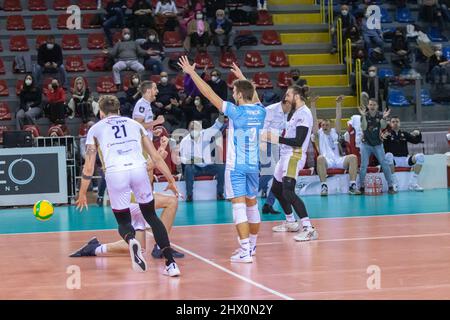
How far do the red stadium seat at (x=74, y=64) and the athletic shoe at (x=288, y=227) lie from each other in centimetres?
1232

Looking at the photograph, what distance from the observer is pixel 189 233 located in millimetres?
13422

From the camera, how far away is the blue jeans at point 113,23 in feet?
81.9

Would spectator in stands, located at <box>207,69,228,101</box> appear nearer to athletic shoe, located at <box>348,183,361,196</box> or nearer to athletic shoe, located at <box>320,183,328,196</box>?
athletic shoe, located at <box>320,183,328,196</box>

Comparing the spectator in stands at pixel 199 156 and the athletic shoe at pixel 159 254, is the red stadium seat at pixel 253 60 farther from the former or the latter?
the athletic shoe at pixel 159 254

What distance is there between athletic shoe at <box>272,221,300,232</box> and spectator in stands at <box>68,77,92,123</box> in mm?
9660

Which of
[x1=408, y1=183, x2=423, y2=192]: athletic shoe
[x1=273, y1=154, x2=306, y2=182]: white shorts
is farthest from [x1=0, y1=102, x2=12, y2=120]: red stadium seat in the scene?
[x1=273, y1=154, x2=306, y2=182]: white shorts

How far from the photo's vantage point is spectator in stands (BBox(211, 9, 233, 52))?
25.3 metres

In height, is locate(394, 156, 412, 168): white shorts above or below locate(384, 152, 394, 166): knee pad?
below

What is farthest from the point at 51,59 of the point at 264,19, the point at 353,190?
the point at 353,190

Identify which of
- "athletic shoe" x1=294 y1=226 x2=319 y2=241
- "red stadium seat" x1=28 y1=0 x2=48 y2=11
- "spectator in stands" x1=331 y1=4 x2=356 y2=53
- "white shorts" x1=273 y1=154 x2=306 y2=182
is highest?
"red stadium seat" x1=28 y1=0 x2=48 y2=11

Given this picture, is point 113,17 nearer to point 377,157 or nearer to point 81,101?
point 81,101

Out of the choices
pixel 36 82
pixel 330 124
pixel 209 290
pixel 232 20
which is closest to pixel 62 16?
pixel 36 82

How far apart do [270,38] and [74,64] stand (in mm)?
6249

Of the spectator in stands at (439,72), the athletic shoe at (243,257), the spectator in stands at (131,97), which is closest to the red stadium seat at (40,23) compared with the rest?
the spectator in stands at (131,97)
